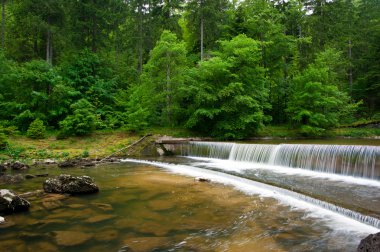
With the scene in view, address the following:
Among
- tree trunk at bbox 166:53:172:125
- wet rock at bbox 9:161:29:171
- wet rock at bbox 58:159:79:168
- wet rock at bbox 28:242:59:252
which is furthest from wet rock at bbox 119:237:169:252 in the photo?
tree trunk at bbox 166:53:172:125

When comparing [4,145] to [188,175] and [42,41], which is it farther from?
[42,41]

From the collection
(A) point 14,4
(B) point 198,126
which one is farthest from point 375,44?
(A) point 14,4

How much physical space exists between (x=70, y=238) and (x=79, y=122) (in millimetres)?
15698

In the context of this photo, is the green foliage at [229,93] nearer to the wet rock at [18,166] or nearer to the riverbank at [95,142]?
the riverbank at [95,142]

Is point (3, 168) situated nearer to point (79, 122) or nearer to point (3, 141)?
point (3, 141)

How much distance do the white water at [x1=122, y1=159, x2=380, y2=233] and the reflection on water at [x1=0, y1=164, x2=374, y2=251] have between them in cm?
35

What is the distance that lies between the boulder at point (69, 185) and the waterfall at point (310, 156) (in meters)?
9.44

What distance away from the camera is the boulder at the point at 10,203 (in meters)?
8.17

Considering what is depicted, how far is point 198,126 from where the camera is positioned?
24484mm

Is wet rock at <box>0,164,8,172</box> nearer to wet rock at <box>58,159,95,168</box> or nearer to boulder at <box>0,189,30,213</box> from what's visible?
wet rock at <box>58,159,95,168</box>

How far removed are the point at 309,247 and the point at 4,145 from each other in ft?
59.6

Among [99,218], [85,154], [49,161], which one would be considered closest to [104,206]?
[99,218]

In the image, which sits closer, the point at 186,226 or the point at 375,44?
the point at 186,226

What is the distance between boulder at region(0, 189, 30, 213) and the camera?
8.17 m
